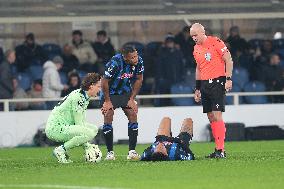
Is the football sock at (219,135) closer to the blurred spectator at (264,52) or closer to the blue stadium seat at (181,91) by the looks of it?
the blue stadium seat at (181,91)

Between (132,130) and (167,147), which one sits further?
(132,130)

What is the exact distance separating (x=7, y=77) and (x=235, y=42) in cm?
603

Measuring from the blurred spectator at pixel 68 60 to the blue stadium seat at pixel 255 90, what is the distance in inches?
169

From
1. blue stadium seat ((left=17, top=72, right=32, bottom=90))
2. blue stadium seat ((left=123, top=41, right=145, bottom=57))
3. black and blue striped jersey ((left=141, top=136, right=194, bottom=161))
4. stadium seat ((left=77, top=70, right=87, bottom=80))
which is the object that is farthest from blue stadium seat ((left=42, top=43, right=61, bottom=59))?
black and blue striped jersey ((left=141, top=136, right=194, bottom=161))

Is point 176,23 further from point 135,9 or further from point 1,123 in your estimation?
point 1,123

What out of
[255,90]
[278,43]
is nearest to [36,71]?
[255,90]

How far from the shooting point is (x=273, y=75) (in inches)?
1161

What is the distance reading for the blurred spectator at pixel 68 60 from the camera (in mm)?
29641

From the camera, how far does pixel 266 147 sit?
75.9 ft

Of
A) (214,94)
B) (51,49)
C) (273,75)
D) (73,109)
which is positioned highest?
(51,49)

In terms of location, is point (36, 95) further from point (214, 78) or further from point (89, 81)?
point (89, 81)

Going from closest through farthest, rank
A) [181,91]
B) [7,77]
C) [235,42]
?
[7,77]
[181,91]
[235,42]

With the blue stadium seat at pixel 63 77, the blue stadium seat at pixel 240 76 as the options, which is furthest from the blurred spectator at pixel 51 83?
the blue stadium seat at pixel 240 76

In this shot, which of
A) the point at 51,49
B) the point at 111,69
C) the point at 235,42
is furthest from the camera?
the point at 51,49
